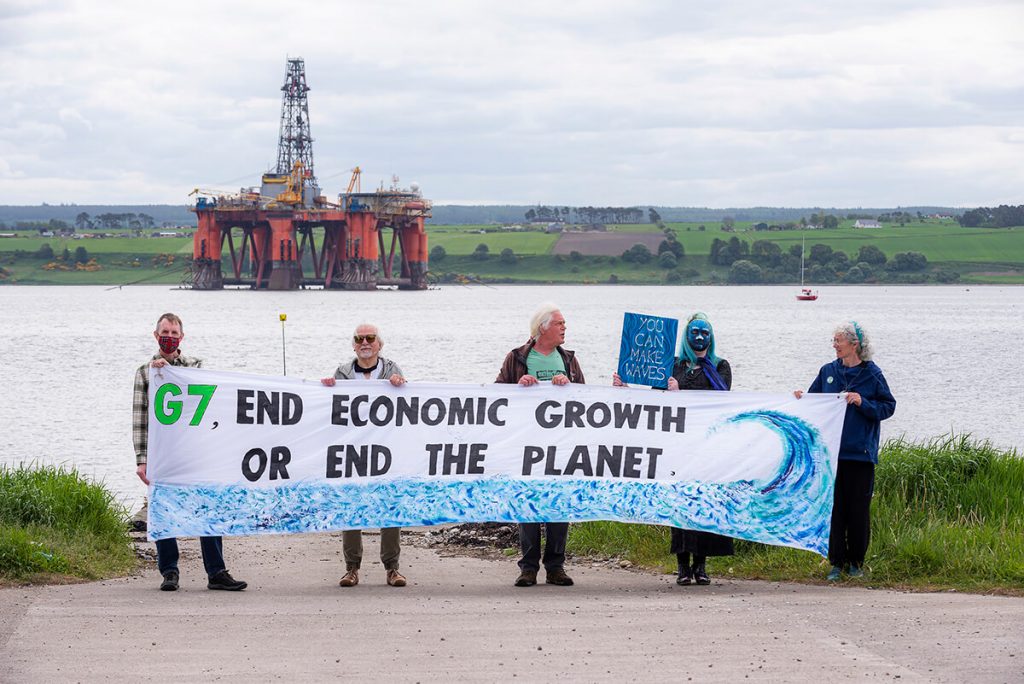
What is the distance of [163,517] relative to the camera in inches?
406

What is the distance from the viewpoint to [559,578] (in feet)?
34.3

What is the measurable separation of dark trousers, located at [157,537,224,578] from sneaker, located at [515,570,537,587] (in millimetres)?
2132

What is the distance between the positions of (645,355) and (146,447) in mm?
3692

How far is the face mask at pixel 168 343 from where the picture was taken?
1028 centimetres

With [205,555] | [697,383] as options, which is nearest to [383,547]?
[205,555]

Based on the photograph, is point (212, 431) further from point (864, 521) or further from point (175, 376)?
point (864, 521)

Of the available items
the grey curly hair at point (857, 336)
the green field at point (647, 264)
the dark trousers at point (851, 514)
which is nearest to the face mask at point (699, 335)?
the grey curly hair at point (857, 336)

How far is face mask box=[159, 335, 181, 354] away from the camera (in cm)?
1028

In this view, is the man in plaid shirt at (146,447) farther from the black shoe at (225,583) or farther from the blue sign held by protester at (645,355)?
the blue sign held by protester at (645,355)

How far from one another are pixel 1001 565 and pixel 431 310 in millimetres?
110454

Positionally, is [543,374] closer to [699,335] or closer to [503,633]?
[699,335]

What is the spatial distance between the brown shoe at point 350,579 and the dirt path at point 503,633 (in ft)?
0.50

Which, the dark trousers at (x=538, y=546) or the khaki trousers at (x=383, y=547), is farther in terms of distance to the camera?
the khaki trousers at (x=383, y=547)

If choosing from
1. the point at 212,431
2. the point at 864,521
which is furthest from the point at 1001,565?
the point at 212,431
